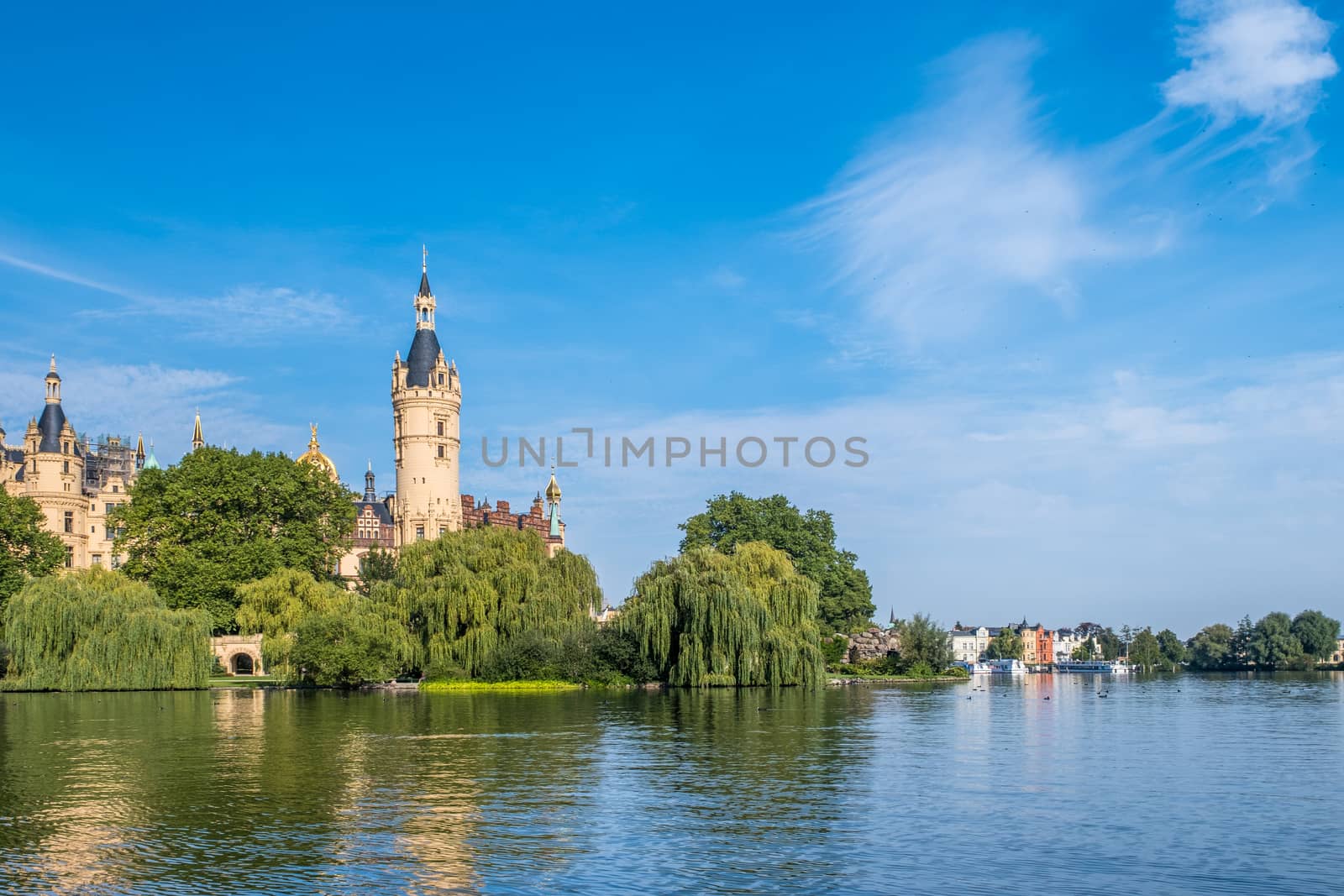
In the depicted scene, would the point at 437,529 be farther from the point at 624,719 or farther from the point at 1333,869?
the point at 1333,869

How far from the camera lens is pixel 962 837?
19.2 meters

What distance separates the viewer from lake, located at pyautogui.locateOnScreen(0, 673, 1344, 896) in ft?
54.4

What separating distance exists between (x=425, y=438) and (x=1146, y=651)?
104 meters

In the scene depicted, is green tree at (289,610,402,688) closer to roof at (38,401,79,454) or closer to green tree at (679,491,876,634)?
green tree at (679,491,876,634)

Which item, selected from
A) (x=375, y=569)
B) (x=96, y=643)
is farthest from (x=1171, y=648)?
(x=96, y=643)

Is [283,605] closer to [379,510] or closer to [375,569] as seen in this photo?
[375,569]

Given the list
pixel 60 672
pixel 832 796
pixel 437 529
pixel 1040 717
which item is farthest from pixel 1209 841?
pixel 437 529

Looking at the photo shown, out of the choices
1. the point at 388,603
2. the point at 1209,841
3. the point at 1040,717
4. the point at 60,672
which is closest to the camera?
the point at 1209,841

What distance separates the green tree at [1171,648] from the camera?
180 meters

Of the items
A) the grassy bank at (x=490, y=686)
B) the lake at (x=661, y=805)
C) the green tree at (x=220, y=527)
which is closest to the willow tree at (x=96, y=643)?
the grassy bank at (x=490, y=686)

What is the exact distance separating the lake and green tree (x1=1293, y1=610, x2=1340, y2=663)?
4827 inches

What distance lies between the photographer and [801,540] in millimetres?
94938

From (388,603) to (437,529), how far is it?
51256 millimetres

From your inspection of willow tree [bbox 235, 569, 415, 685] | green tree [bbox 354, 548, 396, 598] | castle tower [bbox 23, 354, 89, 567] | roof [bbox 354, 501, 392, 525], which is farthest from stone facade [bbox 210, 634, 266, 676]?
roof [bbox 354, 501, 392, 525]
